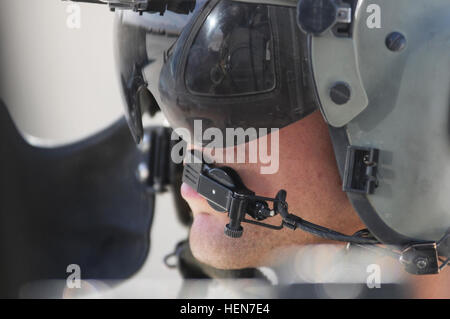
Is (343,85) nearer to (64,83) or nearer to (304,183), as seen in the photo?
(304,183)

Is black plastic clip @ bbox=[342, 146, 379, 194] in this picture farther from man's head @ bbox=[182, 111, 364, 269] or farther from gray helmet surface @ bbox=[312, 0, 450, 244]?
man's head @ bbox=[182, 111, 364, 269]

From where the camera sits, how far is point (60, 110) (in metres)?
2.45

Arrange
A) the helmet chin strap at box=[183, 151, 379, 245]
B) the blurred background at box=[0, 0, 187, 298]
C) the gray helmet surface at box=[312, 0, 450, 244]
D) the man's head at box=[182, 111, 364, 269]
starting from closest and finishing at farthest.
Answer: the gray helmet surface at box=[312, 0, 450, 244] → the helmet chin strap at box=[183, 151, 379, 245] → the man's head at box=[182, 111, 364, 269] → the blurred background at box=[0, 0, 187, 298]

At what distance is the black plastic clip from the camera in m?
1.12

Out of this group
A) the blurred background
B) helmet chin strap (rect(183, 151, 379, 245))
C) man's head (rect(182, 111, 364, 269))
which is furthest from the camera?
the blurred background

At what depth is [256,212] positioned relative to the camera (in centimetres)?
124

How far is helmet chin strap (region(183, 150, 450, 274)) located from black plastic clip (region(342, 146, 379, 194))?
0.33 ft

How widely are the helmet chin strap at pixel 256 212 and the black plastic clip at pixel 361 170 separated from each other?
0.10 metres

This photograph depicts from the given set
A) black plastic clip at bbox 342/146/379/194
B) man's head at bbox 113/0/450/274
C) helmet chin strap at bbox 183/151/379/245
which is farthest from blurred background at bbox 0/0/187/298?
black plastic clip at bbox 342/146/379/194

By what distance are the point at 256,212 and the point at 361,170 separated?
9.1 inches

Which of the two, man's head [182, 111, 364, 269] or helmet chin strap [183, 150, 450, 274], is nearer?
helmet chin strap [183, 150, 450, 274]

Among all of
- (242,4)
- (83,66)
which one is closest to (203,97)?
(242,4)

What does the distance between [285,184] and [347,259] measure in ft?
0.99

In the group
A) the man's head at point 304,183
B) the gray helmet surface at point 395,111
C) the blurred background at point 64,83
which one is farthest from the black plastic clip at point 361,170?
the blurred background at point 64,83
